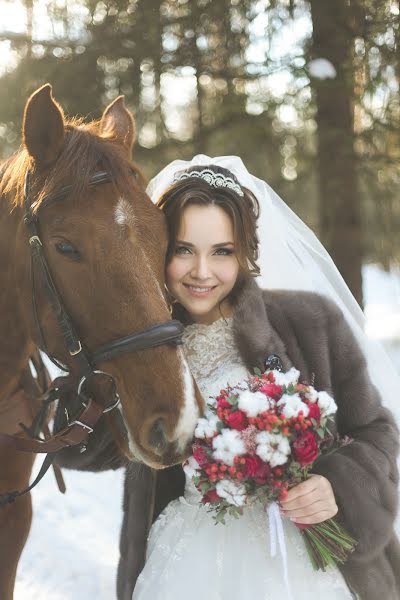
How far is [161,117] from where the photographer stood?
595 centimetres

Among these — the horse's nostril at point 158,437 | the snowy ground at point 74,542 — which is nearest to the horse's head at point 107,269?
the horse's nostril at point 158,437

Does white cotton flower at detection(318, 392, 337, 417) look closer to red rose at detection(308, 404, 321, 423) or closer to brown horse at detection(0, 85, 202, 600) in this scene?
red rose at detection(308, 404, 321, 423)

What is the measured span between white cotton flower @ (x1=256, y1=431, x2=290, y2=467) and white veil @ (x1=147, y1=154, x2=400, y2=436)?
28.9 inches

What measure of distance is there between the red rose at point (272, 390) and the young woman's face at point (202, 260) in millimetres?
514

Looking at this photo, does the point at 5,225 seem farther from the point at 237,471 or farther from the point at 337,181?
the point at 337,181

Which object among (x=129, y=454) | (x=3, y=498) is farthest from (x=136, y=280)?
(x=3, y=498)

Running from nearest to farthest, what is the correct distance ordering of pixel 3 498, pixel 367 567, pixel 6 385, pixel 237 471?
pixel 237 471, pixel 367 567, pixel 3 498, pixel 6 385

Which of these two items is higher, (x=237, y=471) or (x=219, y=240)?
(x=219, y=240)

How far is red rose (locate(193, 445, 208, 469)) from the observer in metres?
1.78

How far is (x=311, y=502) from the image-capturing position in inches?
74.5

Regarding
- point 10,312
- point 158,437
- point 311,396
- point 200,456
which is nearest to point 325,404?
point 311,396

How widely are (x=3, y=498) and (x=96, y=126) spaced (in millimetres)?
1475

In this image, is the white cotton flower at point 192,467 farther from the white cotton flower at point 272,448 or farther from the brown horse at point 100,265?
the white cotton flower at point 272,448

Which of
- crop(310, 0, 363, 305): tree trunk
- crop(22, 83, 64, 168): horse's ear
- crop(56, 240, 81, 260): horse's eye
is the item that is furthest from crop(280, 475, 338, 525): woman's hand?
crop(310, 0, 363, 305): tree trunk
